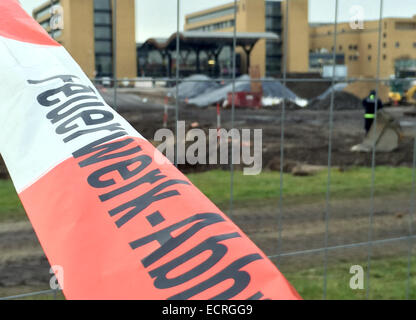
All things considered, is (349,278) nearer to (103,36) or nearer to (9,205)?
(103,36)

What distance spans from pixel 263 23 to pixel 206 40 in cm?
65

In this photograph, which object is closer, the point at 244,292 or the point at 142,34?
the point at 244,292

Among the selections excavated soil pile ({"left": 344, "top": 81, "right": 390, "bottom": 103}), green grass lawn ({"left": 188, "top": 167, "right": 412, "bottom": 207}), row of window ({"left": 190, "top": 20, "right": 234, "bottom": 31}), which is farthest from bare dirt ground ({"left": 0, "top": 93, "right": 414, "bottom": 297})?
excavated soil pile ({"left": 344, "top": 81, "right": 390, "bottom": 103})

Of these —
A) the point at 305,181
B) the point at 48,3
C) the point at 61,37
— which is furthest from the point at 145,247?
the point at 305,181

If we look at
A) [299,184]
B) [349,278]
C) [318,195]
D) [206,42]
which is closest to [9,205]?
[318,195]

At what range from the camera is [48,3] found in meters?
2.79

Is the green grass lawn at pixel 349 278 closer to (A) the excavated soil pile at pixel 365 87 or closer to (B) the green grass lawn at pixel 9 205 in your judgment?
(A) the excavated soil pile at pixel 365 87

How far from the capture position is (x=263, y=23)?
158 inches

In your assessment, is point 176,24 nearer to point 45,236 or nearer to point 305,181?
point 45,236

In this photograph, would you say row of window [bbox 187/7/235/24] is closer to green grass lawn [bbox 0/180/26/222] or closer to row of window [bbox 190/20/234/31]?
row of window [bbox 190/20/234/31]

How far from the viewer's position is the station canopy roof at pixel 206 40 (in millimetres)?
3208

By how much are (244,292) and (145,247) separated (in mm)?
315

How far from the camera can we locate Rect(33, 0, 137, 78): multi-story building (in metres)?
2.80

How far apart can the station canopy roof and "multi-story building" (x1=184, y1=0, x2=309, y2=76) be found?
4 centimetres
